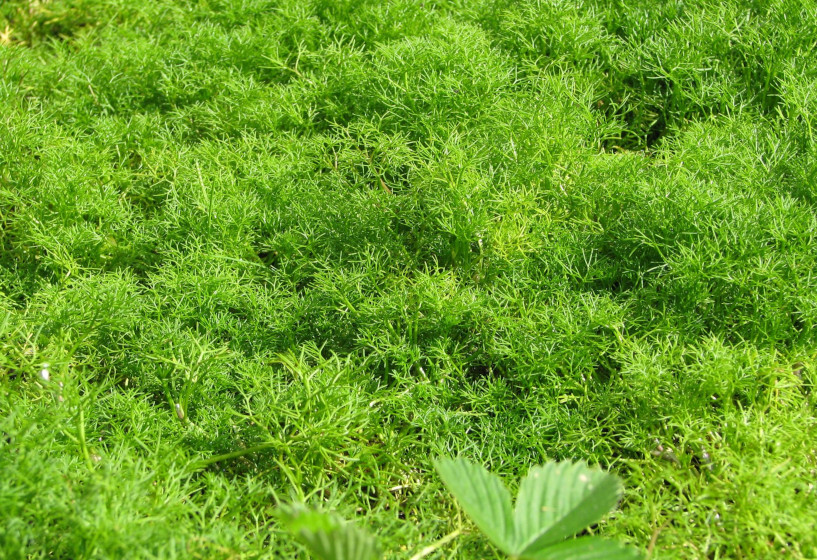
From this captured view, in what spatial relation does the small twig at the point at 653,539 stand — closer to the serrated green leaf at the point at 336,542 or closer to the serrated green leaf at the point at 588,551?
the serrated green leaf at the point at 588,551

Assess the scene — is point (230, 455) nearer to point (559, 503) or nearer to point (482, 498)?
point (482, 498)

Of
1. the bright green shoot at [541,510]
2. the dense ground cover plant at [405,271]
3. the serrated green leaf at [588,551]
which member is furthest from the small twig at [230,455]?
the serrated green leaf at [588,551]

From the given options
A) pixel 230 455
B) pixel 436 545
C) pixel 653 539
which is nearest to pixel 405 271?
pixel 230 455

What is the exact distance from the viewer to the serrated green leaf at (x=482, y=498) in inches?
66.7

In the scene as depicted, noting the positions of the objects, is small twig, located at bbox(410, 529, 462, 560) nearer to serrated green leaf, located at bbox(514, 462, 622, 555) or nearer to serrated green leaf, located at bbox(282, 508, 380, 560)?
serrated green leaf, located at bbox(514, 462, 622, 555)

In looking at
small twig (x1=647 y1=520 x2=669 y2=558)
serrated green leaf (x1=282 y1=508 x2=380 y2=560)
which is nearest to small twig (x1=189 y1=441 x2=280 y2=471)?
serrated green leaf (x1=282 y1=508 x2=380 y2=560)

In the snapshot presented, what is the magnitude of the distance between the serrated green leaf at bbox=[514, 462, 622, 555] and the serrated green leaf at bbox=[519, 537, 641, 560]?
0.07 feet

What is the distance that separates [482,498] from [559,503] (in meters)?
0.18

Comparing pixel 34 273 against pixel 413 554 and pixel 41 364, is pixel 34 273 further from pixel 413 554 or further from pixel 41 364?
pixel 413 554

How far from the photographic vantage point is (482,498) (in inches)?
69.4

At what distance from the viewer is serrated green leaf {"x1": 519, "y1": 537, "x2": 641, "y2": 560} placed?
5.50ft

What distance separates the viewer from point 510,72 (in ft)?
10.3

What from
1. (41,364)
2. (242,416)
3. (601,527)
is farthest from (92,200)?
(601,527)

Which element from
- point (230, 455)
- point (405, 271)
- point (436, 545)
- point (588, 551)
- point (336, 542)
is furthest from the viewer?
point (405, 271)
